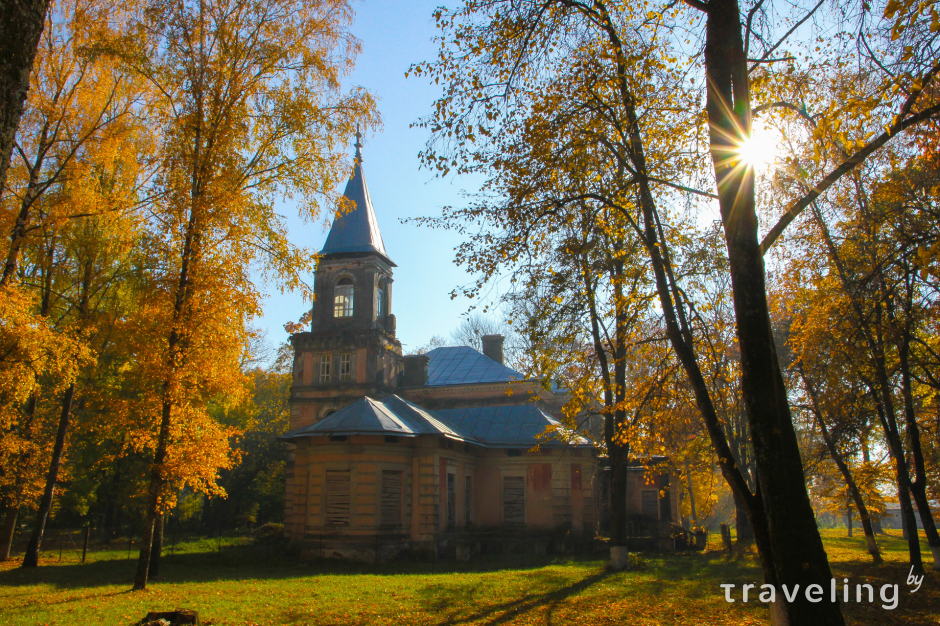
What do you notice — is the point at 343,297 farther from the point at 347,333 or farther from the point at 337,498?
the point at 337,498

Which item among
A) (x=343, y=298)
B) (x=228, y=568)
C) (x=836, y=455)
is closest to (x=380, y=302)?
(x=343, y=298)

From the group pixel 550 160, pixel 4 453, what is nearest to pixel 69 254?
pixel 4 453

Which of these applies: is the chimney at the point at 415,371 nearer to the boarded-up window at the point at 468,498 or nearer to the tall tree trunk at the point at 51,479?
the boarded-up window at the point at 468,498

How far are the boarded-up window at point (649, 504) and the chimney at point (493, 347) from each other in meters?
11.0

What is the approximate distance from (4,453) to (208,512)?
A: 24126 millimetres

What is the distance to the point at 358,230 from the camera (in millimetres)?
32719

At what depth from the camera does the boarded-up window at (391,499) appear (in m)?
20.9

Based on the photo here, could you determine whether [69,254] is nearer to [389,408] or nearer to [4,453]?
[4,453]

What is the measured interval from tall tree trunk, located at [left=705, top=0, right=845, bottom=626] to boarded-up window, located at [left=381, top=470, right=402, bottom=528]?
1662 centimetres

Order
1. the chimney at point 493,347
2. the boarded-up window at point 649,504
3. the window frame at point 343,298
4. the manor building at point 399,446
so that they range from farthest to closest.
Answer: the chimney at point 493,347
the boarded-up window at point 649,504
the window frame at point 343,298
the manor building at point 399,446

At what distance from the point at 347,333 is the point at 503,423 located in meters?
9.44

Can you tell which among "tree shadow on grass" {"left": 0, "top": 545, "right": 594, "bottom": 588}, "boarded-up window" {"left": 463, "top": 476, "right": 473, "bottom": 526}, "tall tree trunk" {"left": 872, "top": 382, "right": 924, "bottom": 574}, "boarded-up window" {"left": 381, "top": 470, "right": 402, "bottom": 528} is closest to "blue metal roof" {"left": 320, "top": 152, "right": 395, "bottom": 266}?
"boarded-up window" {"left": 463, "top": 476, "right": 473, "bottom": 526}

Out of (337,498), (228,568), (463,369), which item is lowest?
(228,568)

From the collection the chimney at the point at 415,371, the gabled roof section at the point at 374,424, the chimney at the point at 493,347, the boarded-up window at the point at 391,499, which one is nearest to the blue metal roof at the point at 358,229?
the chimney at the point at 415,371
